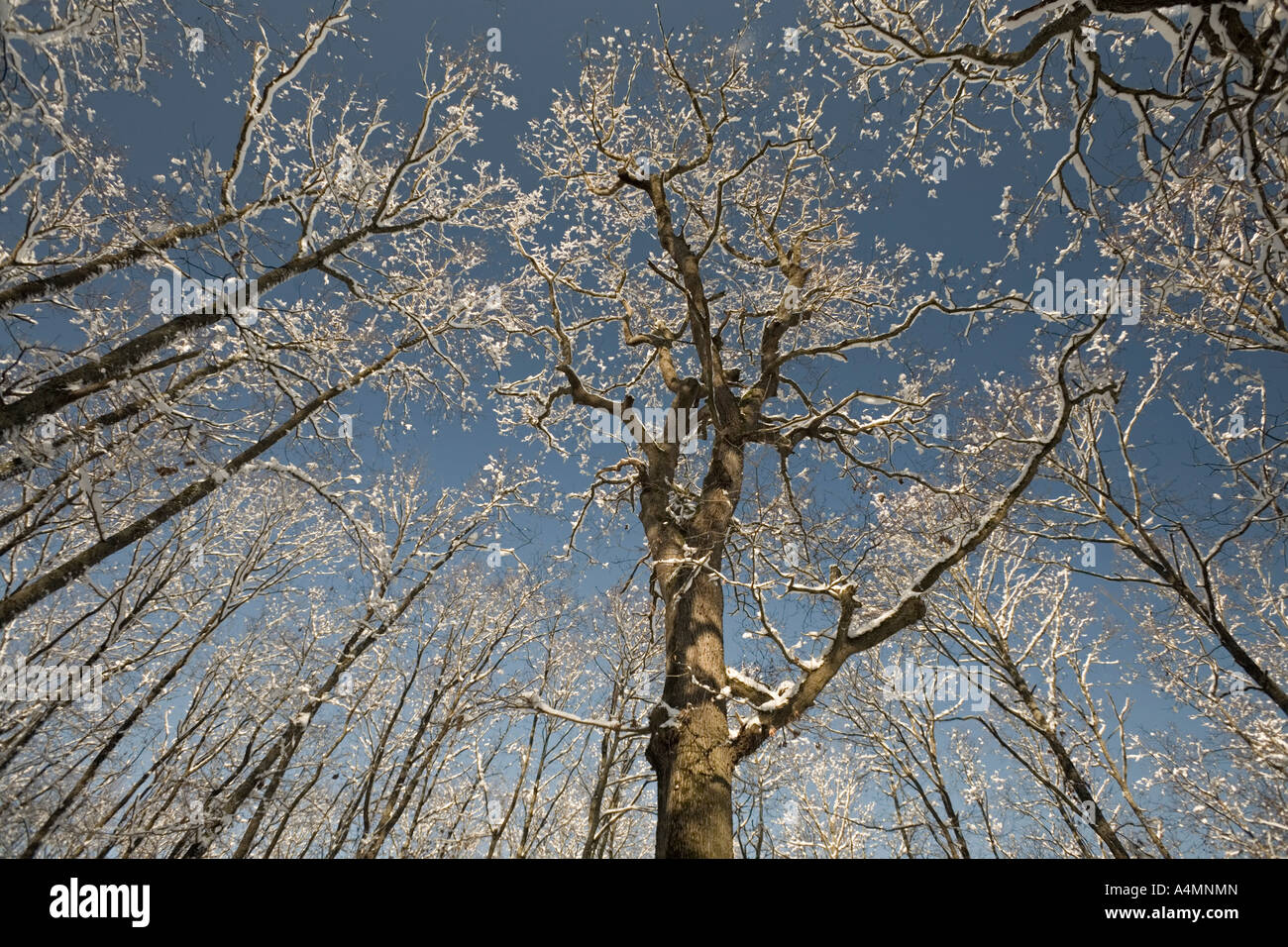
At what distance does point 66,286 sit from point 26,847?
24.7ft

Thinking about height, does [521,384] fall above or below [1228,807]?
above

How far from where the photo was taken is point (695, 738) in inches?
141

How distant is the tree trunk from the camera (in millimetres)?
3164

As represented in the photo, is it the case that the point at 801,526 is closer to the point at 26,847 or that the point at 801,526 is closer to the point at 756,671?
the point at 756,671

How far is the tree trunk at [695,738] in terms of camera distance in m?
3.16

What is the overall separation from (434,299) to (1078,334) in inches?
265

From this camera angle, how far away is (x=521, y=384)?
6.96m
